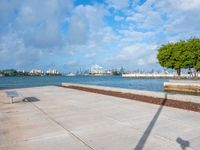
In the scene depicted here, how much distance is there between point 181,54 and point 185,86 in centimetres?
1496

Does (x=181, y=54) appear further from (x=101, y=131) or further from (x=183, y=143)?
(x=183, y=143)

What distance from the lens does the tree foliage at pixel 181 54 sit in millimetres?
43031

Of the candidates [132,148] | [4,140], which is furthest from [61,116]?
[132,148]

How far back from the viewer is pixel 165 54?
154 feet

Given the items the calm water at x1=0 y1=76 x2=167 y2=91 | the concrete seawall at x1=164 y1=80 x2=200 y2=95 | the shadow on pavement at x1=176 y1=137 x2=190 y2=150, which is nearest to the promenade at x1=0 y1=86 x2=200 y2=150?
the shadow on pavement at x1=176 y1=137 x2=190 y2=150

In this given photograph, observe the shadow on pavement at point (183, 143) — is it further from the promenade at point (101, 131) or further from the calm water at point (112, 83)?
the calm water at point (112, 83)

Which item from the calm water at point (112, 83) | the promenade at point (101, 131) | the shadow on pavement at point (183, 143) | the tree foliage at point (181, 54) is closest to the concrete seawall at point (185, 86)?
the calm water at point (112, 83)

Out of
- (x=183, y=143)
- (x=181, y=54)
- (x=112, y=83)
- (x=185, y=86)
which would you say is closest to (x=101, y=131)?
(x=183, y=143)

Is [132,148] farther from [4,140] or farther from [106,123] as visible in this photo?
[4,140]

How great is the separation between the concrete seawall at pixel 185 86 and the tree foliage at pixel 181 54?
11.5m

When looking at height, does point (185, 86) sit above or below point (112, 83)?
above

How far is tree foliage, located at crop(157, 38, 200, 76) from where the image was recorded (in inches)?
1694

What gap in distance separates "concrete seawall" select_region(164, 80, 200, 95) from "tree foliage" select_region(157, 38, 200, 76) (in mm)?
11521

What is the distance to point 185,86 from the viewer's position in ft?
103
